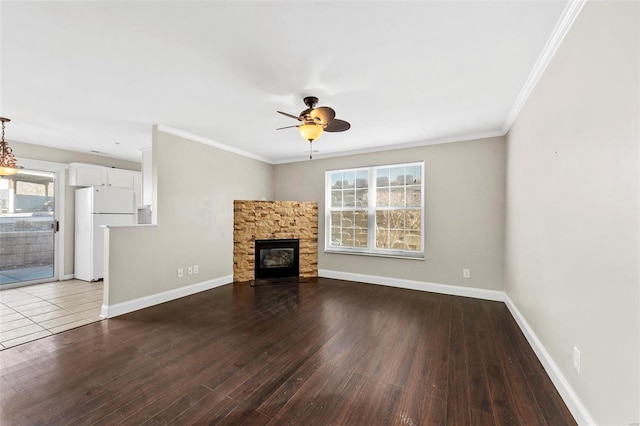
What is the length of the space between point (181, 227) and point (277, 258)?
1834mm

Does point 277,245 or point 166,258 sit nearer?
point 166,258

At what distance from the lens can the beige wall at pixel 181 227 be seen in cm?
341

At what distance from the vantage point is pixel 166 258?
3854 mm

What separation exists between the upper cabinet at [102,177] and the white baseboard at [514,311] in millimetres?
4582

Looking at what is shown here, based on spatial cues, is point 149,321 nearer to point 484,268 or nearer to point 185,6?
point 185,6

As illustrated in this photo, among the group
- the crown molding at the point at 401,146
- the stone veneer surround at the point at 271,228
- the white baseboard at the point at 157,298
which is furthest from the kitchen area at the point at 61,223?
the crown molding at the point at 401,146

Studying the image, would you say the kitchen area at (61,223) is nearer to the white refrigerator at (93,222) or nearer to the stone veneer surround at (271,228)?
the white refrigerator at (93,222)

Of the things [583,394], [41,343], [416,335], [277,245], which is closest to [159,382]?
[41,343]

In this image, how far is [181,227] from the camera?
13.4 feet

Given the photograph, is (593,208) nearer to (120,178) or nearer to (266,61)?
(266,61)

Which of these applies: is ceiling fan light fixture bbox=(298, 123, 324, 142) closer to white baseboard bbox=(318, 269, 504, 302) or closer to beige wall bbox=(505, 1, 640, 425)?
beige wall bbox=(505, 1, 640, 425)

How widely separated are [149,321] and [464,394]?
3.32 m

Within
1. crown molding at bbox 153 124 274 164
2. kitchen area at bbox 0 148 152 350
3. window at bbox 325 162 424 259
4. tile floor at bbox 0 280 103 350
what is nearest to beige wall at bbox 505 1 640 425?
window at bbox 325 162 424 259

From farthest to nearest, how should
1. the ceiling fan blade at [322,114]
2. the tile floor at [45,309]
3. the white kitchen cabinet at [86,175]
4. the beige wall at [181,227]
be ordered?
the white kitchen cabinet at [86,175] < the beige wall at [181,227] < the tile floor at [45,309] < the ceiling fan blade at [322,114]
